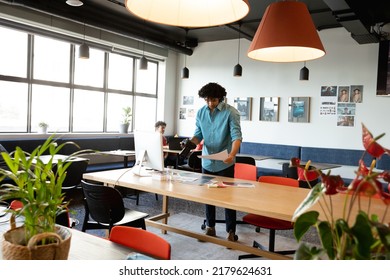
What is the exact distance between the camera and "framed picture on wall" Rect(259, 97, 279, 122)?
7457 millimetres

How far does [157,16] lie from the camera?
A: 1.84 metres

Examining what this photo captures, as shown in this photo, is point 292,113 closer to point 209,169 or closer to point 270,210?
point 209,169

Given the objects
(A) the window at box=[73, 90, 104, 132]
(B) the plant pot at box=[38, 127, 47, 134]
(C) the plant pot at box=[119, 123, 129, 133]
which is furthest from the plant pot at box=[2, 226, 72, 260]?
(C) the plant pot at box=[119, 123, 129, 133]

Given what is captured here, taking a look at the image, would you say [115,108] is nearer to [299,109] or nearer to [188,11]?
[299,109]

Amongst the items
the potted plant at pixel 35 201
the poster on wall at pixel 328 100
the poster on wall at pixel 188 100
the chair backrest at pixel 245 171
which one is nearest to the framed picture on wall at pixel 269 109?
the poster on wall at pixel 328 100

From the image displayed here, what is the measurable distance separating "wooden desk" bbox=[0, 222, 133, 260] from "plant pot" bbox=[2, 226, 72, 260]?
0.86 ft

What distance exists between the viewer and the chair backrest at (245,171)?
11.5 ft

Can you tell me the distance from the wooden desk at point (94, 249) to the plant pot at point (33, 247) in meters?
0.26

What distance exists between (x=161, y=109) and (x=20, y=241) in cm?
763

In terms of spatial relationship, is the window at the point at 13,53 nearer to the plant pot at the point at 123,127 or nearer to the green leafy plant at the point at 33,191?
the plant pot at the point at 123,127

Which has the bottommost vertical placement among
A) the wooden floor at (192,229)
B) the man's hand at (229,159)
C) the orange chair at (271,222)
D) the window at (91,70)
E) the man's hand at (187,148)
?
the wooden floor at (192,229)

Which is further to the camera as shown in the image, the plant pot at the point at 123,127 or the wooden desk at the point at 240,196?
the plant pot at the point at 123,127

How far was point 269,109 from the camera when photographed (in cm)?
755
